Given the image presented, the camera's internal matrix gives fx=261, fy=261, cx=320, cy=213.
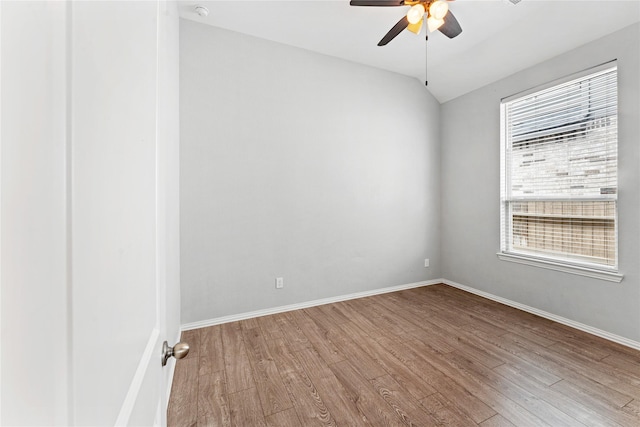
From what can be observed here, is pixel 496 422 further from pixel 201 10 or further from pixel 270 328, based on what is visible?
pixel 201 10

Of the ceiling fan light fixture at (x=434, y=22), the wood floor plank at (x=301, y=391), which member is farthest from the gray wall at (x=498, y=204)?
the wood floor plank at (x=301, y=391)

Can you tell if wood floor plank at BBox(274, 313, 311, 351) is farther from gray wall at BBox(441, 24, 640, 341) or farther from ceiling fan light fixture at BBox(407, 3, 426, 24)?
ceiling fan light fixture at BBox(407, 3, 426, 24)

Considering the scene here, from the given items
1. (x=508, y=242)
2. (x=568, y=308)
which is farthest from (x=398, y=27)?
(x=568, y=308)

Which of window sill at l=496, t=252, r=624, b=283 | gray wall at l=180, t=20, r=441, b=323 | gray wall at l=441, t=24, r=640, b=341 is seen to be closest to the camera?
gray wall at l=441, t=24, r=640, b=341

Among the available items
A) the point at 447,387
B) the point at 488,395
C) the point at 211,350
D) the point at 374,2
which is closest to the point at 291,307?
the point at 211,350

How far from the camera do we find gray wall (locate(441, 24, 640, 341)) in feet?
7.34

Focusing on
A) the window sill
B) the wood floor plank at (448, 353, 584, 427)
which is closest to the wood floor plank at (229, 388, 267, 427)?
the wood floor plank at (448, 353, 584, 427)

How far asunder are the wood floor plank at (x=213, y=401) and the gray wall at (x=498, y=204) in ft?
10.6

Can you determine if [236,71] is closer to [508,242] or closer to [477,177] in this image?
[477,177]

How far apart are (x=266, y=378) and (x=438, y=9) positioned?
9.82ft

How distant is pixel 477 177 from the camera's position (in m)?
3.50

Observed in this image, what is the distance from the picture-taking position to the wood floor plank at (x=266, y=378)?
162 centimetres

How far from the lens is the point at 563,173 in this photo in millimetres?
2721

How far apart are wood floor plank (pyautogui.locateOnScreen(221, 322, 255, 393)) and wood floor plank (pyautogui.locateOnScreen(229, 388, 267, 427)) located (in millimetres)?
56
